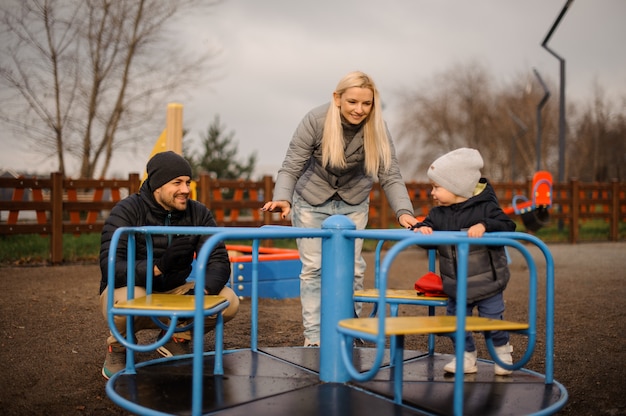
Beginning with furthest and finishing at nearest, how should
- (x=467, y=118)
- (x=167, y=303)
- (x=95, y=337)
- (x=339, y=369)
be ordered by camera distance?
(x=467, y=118) → (x=95, y=337) → (x=339, y=369) → (x=167, y=303)

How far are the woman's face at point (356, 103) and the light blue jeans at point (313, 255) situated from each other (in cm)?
56

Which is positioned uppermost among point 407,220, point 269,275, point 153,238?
point 407,220

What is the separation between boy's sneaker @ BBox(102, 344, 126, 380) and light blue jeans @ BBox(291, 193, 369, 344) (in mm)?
1023

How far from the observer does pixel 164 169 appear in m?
3.47

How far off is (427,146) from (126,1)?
2507 centimetres

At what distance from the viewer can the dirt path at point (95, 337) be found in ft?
10.6

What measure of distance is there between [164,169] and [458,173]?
4.86 feet

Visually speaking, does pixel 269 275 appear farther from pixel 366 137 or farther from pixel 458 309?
pixel 458 309

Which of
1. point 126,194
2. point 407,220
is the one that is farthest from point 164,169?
point 126,194

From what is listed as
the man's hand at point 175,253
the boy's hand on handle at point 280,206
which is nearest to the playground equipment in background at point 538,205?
the boy's hand on handle at point 280,206

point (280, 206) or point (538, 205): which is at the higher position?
point (538, 205)

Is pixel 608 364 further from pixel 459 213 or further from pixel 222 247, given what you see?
pixel 222 247

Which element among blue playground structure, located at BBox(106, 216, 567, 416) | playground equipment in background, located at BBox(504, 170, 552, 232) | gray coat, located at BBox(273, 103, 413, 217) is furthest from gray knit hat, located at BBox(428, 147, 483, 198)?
playground equipment in background, located at BBox(504, 170, 552, 232)

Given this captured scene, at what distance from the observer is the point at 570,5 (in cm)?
1521
